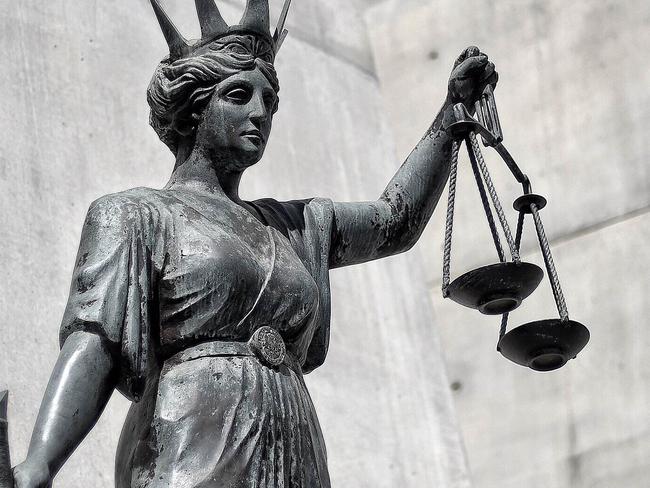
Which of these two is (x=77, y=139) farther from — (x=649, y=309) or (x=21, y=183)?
(x=649, y=309)

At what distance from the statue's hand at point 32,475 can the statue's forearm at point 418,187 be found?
1.34m

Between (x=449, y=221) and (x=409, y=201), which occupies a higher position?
(x=409, y=201)

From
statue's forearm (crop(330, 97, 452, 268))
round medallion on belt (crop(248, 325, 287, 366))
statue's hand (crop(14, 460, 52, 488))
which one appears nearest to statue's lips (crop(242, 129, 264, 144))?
statue's forearm (crop(330, 97, 452, 268))

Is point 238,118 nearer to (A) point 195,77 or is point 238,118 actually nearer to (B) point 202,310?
(A) point 195,77

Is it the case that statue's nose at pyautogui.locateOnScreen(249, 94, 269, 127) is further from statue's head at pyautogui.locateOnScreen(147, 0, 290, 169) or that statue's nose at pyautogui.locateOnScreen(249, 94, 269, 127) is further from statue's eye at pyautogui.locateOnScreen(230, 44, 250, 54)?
statue's eye at pyautogui.locateOnScreen(230, 44, 250, 54)

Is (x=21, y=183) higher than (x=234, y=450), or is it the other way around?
(x=21, y=183)

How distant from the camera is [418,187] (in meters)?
4.78

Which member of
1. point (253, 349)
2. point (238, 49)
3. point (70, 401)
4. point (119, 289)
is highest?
point (238, 49)

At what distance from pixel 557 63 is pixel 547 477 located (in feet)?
6.22

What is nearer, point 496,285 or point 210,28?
point 496,285

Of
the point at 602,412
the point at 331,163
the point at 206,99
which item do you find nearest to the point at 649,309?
the point at 602,412

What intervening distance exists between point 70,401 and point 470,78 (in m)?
1.53

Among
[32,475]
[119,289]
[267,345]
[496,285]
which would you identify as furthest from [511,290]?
[32,475]

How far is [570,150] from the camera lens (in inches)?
308
